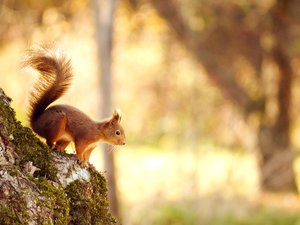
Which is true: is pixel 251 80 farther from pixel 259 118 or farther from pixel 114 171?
pixel 114 171

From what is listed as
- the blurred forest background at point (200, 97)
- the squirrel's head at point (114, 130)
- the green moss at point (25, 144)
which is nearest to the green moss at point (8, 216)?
the green moss at point (25, 144)

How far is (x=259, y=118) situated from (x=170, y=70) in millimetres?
1614

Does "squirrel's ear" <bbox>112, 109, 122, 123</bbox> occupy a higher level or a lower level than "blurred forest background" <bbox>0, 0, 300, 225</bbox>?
lower

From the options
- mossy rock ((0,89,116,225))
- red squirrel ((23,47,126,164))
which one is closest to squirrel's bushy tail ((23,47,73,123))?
red squirrel ((23,47,126,164))

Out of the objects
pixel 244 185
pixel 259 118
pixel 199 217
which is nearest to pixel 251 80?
pixel 259 118

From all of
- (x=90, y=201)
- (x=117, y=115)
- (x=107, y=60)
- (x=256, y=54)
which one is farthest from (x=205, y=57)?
(x=90, y=201)

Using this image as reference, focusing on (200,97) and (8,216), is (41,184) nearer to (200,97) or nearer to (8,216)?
(8,216)

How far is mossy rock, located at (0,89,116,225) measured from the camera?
1.98 m

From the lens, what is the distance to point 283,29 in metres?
10.6

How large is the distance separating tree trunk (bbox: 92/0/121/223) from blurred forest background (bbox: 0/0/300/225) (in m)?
0.57

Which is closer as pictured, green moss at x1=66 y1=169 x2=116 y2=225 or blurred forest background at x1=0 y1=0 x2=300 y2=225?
green moss at x1=66 y1=169 x2=116 y2=225

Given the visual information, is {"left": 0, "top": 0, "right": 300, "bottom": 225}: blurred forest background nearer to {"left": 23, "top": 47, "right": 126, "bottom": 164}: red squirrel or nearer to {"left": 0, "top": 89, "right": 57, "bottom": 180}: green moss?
{"left": 23, "top": 47, "right": 126, "bottom": 164}: red squirrel

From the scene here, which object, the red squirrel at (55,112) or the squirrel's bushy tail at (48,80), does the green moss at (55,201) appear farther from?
the squirrel's bushy tail at (48,80)

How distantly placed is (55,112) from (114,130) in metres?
0.36
